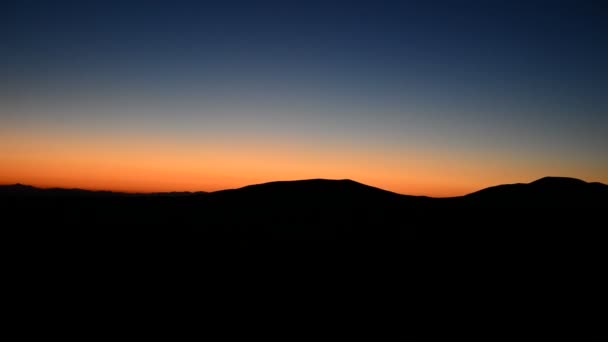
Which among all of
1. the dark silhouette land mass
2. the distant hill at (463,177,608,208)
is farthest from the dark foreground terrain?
the distant hill at (463,177,608,208)

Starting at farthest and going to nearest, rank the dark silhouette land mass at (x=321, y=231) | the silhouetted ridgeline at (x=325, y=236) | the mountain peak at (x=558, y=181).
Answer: the mountain peak at (x=558, y=181)
the dark silhouette land mass at (x=321, y=231)
the silhouetted ridgeline at (x=325, y=236)

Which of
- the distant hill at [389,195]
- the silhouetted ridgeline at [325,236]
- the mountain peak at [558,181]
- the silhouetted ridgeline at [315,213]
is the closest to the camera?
the silhouetted ridgeline at [325,236]

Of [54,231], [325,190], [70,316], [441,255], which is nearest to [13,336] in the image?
[70,316]

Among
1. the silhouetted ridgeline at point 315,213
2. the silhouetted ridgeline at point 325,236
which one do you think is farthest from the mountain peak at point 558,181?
the silhouetted ridgeline at point 325,236

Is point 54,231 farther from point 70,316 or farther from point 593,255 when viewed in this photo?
point 593,255

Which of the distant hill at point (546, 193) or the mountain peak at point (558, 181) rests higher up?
the mountain peak at point (558, 181)

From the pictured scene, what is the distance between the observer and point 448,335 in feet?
30.3

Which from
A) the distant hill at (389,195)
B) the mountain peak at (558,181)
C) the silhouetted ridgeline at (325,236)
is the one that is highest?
the mountain peak at (558,181)

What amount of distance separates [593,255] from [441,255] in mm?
6267

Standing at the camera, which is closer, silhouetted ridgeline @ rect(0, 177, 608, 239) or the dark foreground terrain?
the dark foreground terrain

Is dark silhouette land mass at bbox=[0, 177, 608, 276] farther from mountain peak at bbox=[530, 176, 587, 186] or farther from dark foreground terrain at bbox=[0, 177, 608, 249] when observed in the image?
mountain peak at bbox=[530, 176, 587, 186]

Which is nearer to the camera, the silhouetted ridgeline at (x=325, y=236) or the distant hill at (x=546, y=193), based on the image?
the silhouetted ridgeline at (x=325, y=236)

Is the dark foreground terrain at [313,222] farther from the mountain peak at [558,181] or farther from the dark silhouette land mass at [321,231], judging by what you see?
the mountain peak at [558,181]

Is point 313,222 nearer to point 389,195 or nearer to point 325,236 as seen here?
point 325,236
